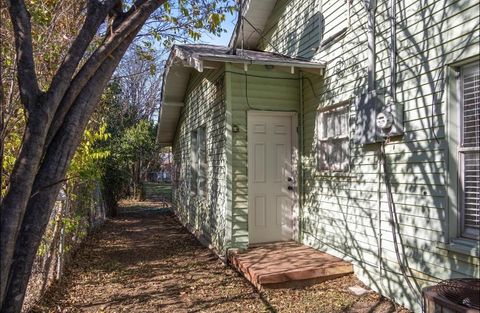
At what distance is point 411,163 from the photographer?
4.45 metres

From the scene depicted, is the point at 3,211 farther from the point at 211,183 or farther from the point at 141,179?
the point at 141,179

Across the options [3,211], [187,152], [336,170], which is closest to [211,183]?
[336,170]

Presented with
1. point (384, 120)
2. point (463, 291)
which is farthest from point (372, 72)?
point (463, 291)

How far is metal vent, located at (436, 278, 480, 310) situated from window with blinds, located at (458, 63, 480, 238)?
52 cm

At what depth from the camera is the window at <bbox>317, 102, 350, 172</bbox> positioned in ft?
19.3

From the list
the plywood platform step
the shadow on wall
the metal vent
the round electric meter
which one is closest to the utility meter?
the round electric meter

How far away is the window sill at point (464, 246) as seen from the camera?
357 cm

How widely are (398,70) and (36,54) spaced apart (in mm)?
4554

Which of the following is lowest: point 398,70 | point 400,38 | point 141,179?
point 141,179

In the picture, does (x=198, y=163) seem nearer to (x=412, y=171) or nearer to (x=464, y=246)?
(x=412, y=171)

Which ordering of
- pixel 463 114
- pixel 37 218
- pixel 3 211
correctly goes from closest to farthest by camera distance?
pixel 3 211 < pixel 37 218 < pixel 463 114

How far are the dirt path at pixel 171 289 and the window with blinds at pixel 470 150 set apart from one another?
1.58m

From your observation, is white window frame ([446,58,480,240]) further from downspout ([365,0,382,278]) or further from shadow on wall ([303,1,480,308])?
downspout ([365,0,382,278])

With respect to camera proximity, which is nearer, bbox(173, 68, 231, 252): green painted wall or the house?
the house
